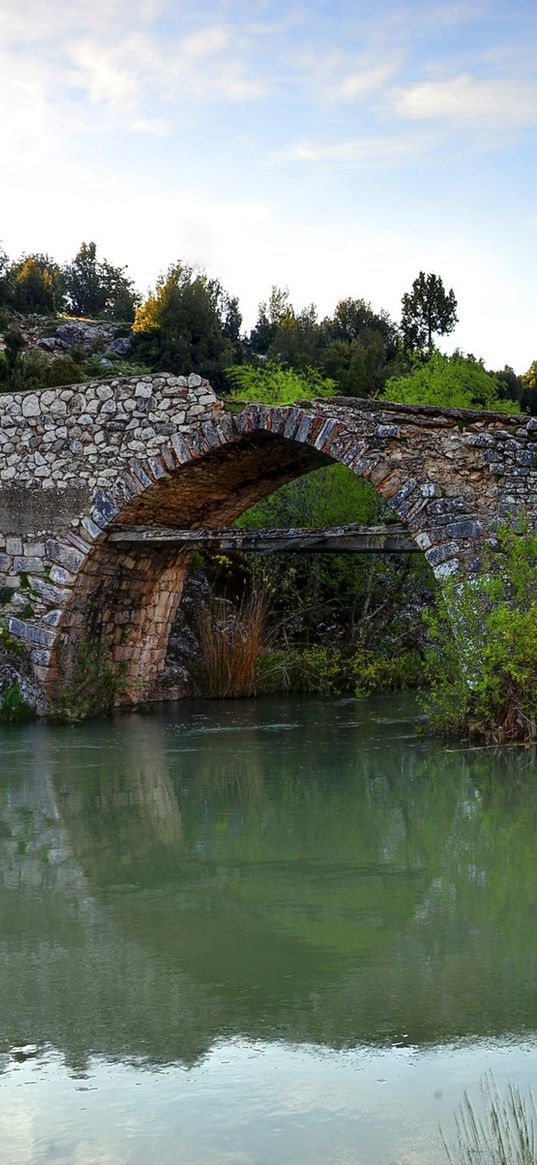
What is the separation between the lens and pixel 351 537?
39.9 feet

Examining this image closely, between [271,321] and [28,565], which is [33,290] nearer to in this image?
[271,321]

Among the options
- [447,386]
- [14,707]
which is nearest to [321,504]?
[14,707]

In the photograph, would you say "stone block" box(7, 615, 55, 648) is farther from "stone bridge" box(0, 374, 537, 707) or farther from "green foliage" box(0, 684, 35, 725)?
"green foliage" box(0, 684, 35, 725)

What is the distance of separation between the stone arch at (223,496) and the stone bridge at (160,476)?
1cm

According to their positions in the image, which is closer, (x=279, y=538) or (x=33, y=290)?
(x=279, y=538)

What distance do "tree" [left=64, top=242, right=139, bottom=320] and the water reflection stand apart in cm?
3171

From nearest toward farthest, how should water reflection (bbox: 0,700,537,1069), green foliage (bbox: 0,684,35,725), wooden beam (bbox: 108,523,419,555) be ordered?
water reflection (bbox: 0,700,537,1069)
wooden beam (bbox: 108,523,419,555)
green foliage (bbox: 0,684,35,725)

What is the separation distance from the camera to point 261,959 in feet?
14.8

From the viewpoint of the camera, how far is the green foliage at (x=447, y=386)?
2025 cm

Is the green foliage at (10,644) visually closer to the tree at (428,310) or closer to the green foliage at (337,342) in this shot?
the green foliage at (337,342)

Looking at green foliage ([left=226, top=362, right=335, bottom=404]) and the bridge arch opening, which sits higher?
green foliage ([left=226, top=362, right=335, bottom=404])

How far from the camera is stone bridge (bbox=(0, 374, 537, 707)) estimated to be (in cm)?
1070

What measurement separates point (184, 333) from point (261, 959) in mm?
27023

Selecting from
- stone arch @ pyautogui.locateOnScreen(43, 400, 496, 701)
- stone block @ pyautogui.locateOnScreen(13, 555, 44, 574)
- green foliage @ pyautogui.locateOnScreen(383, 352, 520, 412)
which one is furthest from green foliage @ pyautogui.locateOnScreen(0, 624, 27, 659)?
green foliage @ pyautogui.locateOnScreen(383, 352, 520, 412)
